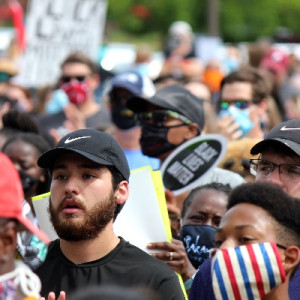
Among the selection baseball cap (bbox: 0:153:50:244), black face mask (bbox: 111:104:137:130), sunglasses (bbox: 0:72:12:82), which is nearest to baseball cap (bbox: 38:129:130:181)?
baseball cap (bbox: 0:153:50:244)

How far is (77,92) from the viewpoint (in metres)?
9.93

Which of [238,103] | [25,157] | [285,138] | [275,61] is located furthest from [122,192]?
[275,61]

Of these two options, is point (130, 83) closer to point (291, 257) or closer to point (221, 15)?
point (291, 257)

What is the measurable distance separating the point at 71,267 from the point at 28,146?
2752 mm

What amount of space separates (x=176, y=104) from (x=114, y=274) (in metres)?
2.34

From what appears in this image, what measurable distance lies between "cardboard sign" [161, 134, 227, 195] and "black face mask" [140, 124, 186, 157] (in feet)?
1.59

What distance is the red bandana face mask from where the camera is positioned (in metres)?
9.93

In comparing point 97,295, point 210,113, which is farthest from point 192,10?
point 97,295

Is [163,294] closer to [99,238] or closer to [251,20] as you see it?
[99,238]

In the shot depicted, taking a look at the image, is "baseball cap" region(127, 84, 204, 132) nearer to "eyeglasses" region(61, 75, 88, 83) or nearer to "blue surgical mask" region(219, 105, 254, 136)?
"blue surgical mask" region(219, 105, 254, 136)

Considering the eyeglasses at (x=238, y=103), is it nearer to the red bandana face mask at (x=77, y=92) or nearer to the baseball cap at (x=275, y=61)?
the red bandana face mask at (x=77, y=92)

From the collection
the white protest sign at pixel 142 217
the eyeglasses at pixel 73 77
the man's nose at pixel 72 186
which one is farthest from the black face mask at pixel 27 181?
the eyeglasses at pixel 73 77

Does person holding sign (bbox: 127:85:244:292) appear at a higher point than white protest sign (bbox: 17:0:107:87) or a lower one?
higher

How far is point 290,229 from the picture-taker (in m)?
3.96
